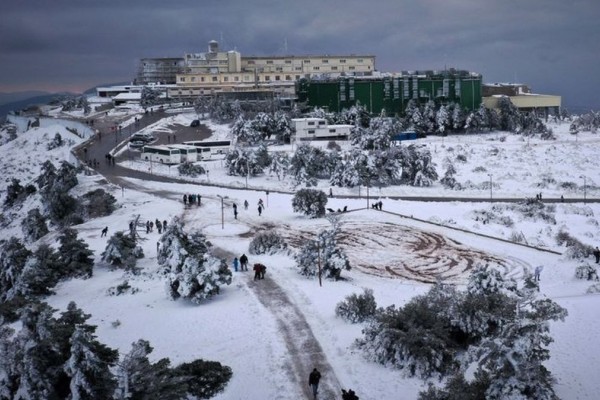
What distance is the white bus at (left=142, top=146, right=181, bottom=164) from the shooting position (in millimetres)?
56062

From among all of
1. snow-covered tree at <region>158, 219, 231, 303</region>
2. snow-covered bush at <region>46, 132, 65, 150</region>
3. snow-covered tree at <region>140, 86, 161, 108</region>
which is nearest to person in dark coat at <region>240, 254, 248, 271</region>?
snow-covered tree at <region>158, 219, 231, 303</region>

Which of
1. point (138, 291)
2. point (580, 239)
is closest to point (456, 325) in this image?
point (138, 291)

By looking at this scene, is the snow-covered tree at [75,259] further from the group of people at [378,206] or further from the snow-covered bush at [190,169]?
the snow-covered bush at [190,169]

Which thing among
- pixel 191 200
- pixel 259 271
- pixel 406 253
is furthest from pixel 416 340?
pixel 191 200

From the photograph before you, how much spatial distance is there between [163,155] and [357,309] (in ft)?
137

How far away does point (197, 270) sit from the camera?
21250 millimetres

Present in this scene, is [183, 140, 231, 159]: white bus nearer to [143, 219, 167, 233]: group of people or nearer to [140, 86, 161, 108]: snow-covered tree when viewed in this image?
[143, 219, 167, 233]: group of people

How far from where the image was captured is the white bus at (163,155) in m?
56.1

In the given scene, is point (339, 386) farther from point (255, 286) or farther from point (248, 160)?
point (248, 160)

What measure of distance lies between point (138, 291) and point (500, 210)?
2583 cm

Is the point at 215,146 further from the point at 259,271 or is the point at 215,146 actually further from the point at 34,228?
the point at 259,271

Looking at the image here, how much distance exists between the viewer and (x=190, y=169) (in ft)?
170

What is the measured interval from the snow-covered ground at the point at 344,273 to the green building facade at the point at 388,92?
28.5 meters

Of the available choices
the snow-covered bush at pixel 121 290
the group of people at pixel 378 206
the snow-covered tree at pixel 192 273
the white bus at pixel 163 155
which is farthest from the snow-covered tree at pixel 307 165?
the snow-covered bush at pixel 121 290
